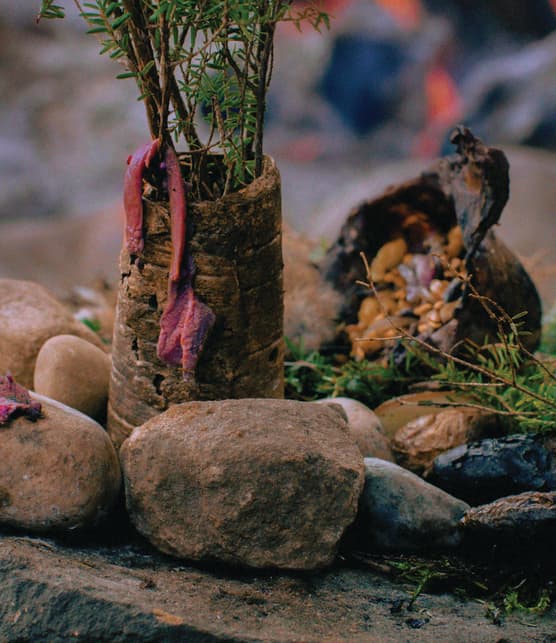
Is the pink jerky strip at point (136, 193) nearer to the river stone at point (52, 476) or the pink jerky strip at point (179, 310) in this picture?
the pink jerky strip at point (179, 310)

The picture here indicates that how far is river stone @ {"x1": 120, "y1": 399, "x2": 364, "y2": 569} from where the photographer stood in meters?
1.69

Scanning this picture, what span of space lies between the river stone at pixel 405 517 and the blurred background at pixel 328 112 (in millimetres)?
4291

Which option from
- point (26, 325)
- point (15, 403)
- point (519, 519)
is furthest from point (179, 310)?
point (519, 519)

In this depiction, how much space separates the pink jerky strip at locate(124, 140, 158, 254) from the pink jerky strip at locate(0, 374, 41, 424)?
1.51ft

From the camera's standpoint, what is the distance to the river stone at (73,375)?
228cm

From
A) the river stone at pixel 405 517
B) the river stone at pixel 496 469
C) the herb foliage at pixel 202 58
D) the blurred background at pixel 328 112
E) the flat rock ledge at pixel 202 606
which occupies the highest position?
the blurred background at pixel 328 112

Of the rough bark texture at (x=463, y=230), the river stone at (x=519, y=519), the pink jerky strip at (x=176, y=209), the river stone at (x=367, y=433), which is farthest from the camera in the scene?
the rough bark texture at (x=463, y=230)

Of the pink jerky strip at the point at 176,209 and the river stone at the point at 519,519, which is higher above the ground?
the pink jerky strip at the point at 176,209

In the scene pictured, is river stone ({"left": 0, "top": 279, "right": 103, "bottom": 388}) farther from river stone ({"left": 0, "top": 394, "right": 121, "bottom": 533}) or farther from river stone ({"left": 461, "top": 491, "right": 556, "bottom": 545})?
river stone ({"left": 461, "top": 491, "right": 556, "bottom": 545})

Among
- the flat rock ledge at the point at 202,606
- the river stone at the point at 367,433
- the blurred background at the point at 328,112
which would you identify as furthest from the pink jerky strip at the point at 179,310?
the blurred background at the point at 328,112

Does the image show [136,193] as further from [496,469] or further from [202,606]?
[496,469]

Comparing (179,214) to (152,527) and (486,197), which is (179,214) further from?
(486,197)

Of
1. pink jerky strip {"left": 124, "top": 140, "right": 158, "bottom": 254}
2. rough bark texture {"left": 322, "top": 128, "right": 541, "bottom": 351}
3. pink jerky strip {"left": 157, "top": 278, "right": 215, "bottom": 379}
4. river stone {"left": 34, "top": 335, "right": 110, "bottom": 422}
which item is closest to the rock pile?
pink jerky strip {"left": 157, "top": 278, "right": 215, "bottom": 379}

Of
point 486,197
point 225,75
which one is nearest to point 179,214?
point 225,75
